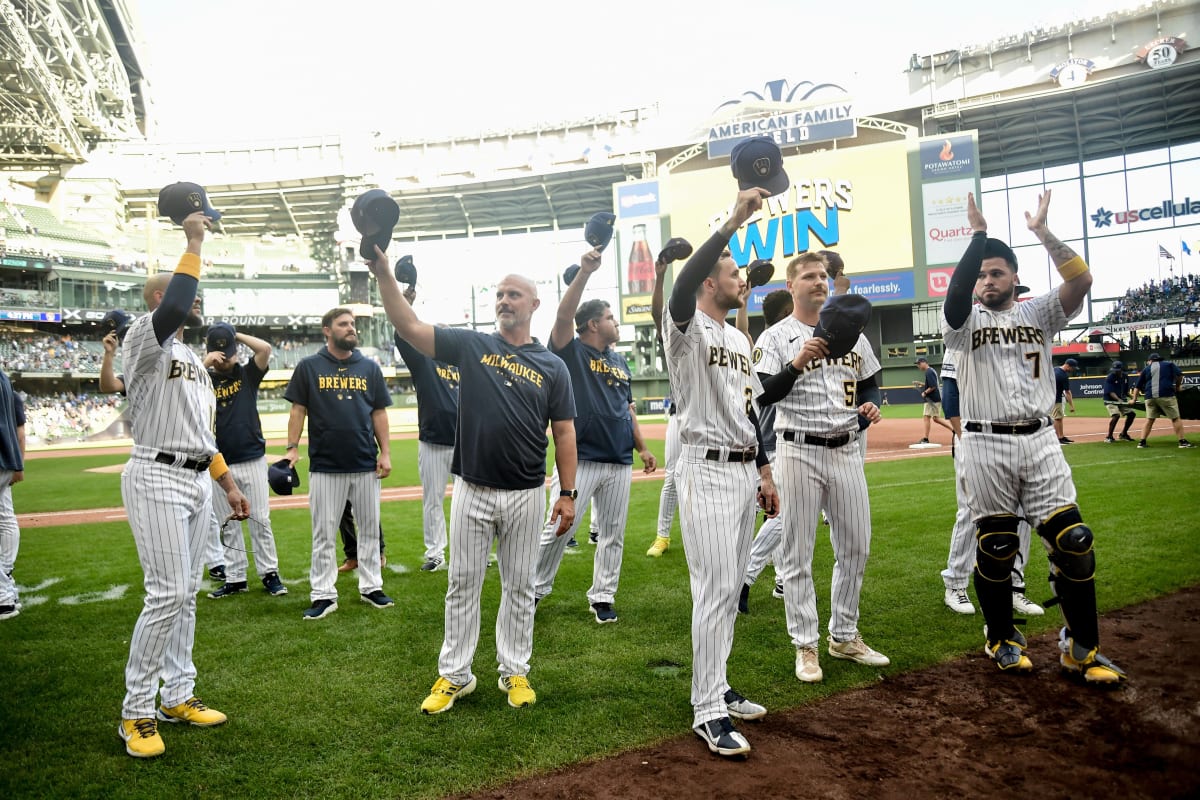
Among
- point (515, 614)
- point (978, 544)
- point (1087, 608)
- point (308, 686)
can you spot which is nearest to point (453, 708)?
point (515, 614)

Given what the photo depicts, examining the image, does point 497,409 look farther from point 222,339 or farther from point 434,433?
point 434,433

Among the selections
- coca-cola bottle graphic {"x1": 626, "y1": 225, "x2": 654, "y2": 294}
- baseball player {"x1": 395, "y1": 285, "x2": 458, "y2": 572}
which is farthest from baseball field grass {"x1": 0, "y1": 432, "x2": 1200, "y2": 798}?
coca-cola bottle graphic {"x1": 626, "y1": 225, "x2": 654, "y2": 294}

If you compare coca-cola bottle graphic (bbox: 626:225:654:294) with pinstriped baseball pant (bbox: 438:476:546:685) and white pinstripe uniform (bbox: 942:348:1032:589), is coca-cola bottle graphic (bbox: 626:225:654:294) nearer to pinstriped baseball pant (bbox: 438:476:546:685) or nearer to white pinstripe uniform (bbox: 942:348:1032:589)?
white pinstripe uniform (bbox: 942:348:1032:589)

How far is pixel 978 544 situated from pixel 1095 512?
4.65 m

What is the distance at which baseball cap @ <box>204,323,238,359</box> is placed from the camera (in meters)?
5.09

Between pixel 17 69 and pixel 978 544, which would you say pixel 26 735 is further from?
pixel 17 69

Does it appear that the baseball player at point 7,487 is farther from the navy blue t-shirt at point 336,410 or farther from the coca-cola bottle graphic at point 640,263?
the coca-cola bottle graphic at point 640,263

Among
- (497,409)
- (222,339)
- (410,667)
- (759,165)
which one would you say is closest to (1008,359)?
(759,165)

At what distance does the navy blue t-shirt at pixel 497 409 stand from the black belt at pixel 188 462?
1254mm

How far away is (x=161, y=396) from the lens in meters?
3.55

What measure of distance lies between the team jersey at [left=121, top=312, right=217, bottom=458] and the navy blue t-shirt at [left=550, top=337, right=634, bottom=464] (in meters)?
2.30

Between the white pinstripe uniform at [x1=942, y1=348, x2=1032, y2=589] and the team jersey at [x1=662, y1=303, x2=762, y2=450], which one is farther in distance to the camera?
the white pinstripe uniform at [x1=942, y1=348, x2=1032, y2=589]

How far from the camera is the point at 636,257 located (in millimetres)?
43875

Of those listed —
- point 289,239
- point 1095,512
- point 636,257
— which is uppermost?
point 289,239
